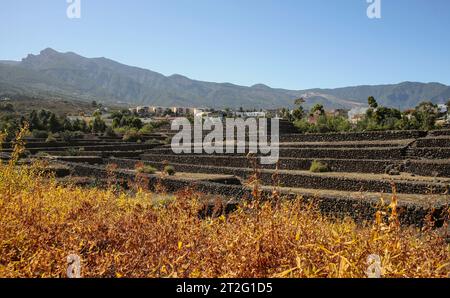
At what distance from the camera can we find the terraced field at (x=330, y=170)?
13.0 m

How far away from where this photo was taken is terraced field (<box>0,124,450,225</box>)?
1303cm

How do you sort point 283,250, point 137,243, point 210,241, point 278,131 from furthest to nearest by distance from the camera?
point 278,131
point 137,243
point 210,241
point 283,250

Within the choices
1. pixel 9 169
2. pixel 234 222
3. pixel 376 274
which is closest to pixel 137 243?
pixel 234 222

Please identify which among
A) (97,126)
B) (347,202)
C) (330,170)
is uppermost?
(97,126)

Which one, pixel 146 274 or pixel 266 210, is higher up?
pixel 266 210

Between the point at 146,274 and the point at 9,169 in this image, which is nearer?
the point at 146,274

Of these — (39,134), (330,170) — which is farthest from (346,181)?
(39,134)

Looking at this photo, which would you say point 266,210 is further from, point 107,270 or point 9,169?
point 9,169

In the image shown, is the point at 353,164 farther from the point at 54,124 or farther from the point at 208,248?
the point at 54,124

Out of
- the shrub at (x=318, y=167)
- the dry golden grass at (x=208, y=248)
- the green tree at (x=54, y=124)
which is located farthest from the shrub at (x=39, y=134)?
the dry golden grass at (x=208, y=248)

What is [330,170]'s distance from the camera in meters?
27.3

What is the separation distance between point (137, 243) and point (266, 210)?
1.24 meters

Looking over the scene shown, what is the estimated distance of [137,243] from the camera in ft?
14.4
